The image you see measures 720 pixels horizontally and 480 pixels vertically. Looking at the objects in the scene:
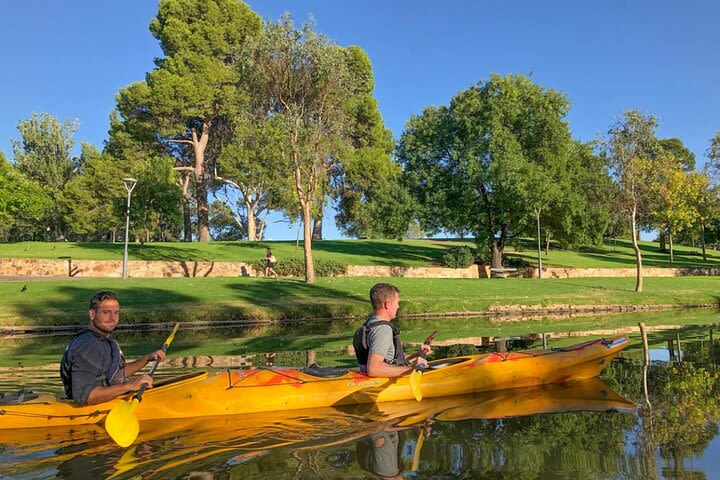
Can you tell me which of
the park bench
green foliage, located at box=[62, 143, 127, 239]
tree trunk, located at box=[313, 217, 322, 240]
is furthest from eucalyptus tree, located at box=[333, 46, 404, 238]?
green foliage, located at box=[62, 143, 127, 239]

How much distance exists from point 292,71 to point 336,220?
36.3 m

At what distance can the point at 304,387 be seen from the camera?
794 cm

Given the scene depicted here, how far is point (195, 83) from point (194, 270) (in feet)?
64.7

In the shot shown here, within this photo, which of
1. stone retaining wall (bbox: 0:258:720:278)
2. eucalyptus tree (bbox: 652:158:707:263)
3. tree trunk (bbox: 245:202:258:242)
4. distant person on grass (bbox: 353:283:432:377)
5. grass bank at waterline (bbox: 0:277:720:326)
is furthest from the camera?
tree trunk (bbox: 245:202:258:242)

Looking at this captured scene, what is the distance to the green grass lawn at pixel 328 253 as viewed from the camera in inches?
1463

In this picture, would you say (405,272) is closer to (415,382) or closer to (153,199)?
(153,199)

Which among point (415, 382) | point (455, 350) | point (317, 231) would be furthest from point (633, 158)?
point (317, 231)

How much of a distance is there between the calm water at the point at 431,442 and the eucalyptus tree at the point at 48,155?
52690mm

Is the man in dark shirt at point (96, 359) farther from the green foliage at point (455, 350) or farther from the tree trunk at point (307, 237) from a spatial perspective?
the tree trunk at point (307, 237)

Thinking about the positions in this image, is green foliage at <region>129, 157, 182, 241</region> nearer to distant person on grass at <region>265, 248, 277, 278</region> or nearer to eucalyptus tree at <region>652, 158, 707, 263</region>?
distant person on grass at <region>265, 248, 277, 278</region>

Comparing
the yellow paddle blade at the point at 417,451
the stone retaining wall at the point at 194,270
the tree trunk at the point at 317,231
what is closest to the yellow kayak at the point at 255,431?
the yellow paddle blade at the point at 417,451

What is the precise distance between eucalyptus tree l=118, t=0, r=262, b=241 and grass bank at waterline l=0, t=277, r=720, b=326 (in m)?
23.5

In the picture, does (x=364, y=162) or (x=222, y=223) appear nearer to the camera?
(x=364, y=162)

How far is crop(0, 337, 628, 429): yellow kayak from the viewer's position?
22.4 feet
